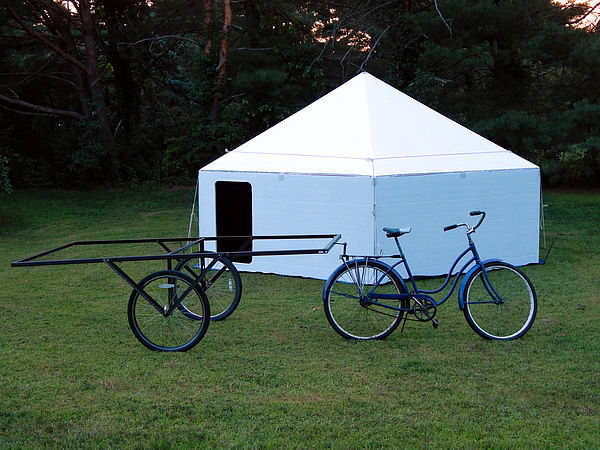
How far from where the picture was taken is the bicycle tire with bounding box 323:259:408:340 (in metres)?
6.18

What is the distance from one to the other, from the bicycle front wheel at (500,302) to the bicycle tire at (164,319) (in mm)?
2180

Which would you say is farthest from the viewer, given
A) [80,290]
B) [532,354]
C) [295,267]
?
[295,267]

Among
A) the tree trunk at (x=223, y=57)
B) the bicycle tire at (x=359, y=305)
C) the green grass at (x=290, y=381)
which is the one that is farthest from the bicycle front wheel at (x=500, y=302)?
the tree trunk at (x=223, y=57)

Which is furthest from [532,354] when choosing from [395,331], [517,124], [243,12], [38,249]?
[243,12]

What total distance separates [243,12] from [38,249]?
16961mm

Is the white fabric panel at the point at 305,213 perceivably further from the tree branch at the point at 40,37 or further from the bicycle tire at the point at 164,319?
the tree branch at the point at 40,37

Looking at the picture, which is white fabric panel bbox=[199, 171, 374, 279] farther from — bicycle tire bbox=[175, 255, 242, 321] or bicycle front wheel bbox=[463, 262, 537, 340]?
bicycle front wheel bbox=[463, 262, 537, 340]

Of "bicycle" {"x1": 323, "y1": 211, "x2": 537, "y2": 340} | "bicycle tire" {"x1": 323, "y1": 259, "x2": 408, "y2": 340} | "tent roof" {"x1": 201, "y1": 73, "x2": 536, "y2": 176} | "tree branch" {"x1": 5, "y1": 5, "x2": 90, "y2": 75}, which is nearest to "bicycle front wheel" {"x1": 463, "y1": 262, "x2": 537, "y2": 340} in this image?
"bicycle" {"x1": 323, "y1": 211, "x2": 537, "y2": 340}

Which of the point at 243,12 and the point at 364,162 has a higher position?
the point at 243,12

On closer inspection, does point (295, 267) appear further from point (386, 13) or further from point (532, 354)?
point (386, 13)

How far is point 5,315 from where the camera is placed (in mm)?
7535

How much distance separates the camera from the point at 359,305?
649 centimetres

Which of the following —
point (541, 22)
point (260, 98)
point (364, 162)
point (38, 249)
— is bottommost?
point (38, 249)

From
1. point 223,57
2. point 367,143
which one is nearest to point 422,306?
point 367,143
